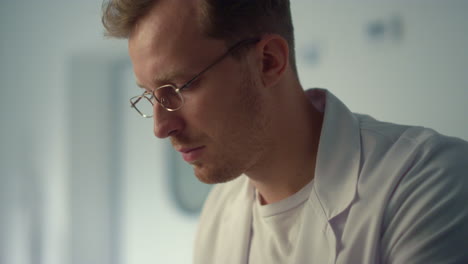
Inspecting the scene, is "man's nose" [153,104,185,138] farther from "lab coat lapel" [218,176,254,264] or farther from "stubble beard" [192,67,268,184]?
"lab coat lapel" [218,176,254,264]

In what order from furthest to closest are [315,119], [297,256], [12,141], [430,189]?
[12,141] < [315,119] < [297,256] < [430,189]

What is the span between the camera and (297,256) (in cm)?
85

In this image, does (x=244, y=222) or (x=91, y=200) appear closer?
(x=244, y=222)

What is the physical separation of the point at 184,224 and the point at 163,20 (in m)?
1.12

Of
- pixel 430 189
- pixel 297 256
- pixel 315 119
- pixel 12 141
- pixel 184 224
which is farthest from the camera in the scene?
pixel 12 141

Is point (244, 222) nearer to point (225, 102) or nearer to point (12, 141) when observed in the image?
point (225, 102)

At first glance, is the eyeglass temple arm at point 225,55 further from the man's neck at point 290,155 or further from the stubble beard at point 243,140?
the man's neck at point 290,155

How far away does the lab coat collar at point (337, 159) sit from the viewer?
34.0 inches

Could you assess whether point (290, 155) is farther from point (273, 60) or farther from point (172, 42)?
point (172, 42)

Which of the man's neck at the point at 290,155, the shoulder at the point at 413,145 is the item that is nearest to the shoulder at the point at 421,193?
the shoulder at the point at 413,145

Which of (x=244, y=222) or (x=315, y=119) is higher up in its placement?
(x=315, y=119)

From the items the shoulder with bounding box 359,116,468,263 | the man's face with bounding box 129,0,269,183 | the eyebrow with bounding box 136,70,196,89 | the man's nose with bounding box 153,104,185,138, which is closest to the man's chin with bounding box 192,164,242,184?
the man's face with bounding box 129,0,269,183

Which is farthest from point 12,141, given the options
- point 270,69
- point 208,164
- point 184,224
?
point 270,69

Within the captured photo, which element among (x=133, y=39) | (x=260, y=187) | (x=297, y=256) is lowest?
(x=297, y=256)
